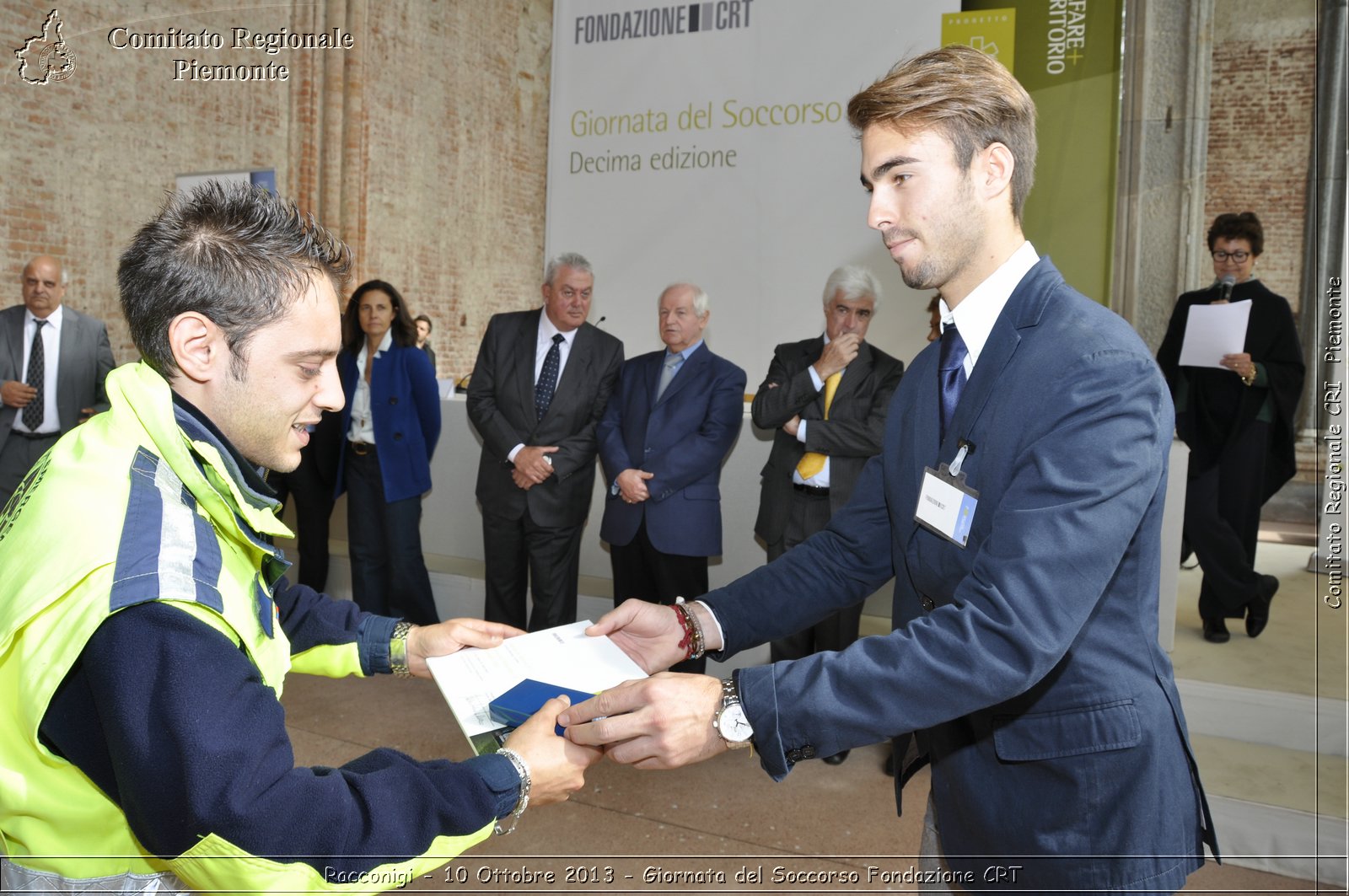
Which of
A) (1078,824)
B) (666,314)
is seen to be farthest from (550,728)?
(666,314)

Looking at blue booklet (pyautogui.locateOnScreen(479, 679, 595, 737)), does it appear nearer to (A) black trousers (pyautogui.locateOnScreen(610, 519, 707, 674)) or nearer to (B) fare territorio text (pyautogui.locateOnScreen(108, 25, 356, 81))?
(A) black trousers (pyautogui.locateOnScreen(610, 519, 707, 674))

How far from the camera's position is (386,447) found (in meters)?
5.04

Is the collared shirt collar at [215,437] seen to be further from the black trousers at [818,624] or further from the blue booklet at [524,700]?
the black trousers at [818,624]

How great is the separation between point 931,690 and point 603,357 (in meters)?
3.61

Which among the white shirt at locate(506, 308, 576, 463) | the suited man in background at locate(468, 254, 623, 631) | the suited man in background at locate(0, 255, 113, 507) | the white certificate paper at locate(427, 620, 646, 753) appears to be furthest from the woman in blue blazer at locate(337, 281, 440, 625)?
the white certificate paper at locate(427, 620, 646, 753)

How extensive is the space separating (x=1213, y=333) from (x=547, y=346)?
3223mm

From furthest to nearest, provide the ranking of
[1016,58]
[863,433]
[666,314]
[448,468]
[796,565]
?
[1016,58], [448,468], [666,314], [863,433], [796,565]

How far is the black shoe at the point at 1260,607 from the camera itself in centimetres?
438

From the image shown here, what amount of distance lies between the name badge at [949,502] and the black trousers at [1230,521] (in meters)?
3.66

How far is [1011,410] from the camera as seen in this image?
133 centimetres

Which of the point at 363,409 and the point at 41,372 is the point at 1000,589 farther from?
the point at 41,372

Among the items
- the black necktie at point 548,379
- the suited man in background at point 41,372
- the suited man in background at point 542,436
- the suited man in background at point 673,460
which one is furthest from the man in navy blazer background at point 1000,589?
the suited man in background at point 41,372

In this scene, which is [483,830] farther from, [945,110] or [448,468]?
[448,468]

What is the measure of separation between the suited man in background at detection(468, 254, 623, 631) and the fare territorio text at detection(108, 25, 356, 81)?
4.44 metres
